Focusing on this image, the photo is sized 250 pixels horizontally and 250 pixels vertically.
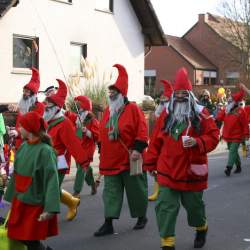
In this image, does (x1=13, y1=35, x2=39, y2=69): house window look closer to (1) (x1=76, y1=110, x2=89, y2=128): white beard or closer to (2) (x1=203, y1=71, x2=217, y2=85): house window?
(1) (x1=76, y1=110, x2=89, y2=128): white beard

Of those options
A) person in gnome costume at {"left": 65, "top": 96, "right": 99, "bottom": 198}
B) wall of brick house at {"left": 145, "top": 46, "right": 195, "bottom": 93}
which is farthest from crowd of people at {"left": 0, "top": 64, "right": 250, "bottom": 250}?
wall of brick house at {"left": 145, "top": 46, "right": 195, "bottom": 93}

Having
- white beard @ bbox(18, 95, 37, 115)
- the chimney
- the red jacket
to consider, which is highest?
the chimney

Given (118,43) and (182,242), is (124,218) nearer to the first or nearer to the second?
(182,242)

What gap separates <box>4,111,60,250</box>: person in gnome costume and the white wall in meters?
10.7

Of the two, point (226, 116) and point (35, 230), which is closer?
point (35, 230)

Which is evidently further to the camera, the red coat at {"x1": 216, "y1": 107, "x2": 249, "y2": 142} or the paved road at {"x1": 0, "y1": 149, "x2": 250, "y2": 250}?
the red coat at {"x1": 216, "y1": 107, "x2": 249, "y2": 142}

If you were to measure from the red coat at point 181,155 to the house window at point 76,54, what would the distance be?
13.9 metres

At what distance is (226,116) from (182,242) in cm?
639

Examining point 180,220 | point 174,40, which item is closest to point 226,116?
point 180,220

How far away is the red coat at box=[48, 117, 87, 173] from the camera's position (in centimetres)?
694

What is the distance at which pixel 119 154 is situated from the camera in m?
7.11

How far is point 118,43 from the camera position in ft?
72.9

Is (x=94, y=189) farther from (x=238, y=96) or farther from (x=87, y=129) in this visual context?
(x=238, y=96)

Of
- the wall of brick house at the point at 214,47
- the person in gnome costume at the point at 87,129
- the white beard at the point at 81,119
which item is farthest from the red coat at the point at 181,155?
the wall of brick house at the point at 214,47
